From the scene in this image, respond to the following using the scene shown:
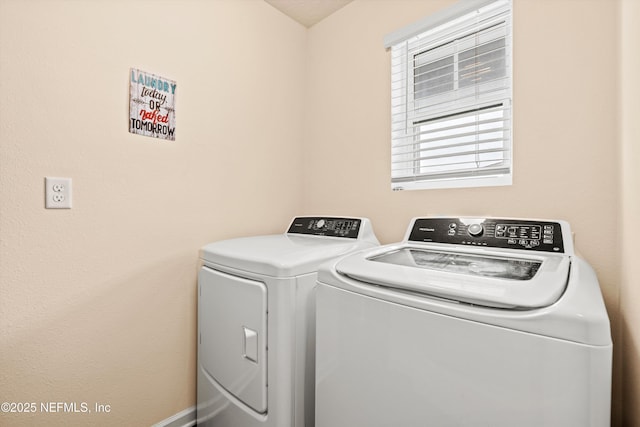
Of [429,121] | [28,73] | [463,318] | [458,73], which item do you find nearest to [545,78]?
[458,73]

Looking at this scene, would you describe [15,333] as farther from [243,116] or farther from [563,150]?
[563,150]

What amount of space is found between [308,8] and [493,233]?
179cm

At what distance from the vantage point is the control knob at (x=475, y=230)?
1.20 metres

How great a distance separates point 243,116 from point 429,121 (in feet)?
3.51

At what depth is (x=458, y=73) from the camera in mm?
1506

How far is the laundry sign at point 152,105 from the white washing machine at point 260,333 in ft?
2.05

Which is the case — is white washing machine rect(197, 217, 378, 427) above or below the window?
below

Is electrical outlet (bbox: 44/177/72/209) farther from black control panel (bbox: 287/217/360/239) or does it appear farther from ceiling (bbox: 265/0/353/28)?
ceiling (bbox: 265/0/353/28)

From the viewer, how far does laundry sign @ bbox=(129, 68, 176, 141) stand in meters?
1.34

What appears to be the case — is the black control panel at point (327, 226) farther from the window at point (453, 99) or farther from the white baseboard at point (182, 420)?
the white baseboard at point (182, 420)

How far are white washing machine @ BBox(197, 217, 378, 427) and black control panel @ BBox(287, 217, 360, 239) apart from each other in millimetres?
188

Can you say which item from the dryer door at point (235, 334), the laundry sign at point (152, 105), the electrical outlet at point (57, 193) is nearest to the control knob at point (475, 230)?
the dryer door at point (235, 334)

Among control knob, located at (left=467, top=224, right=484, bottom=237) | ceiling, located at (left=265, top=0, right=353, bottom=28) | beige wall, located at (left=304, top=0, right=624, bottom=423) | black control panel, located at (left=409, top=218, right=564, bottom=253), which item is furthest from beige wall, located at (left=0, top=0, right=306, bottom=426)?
control knob, located at (left=467, top=224, right=484, bottom=237)

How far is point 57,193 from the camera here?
3.76ft
